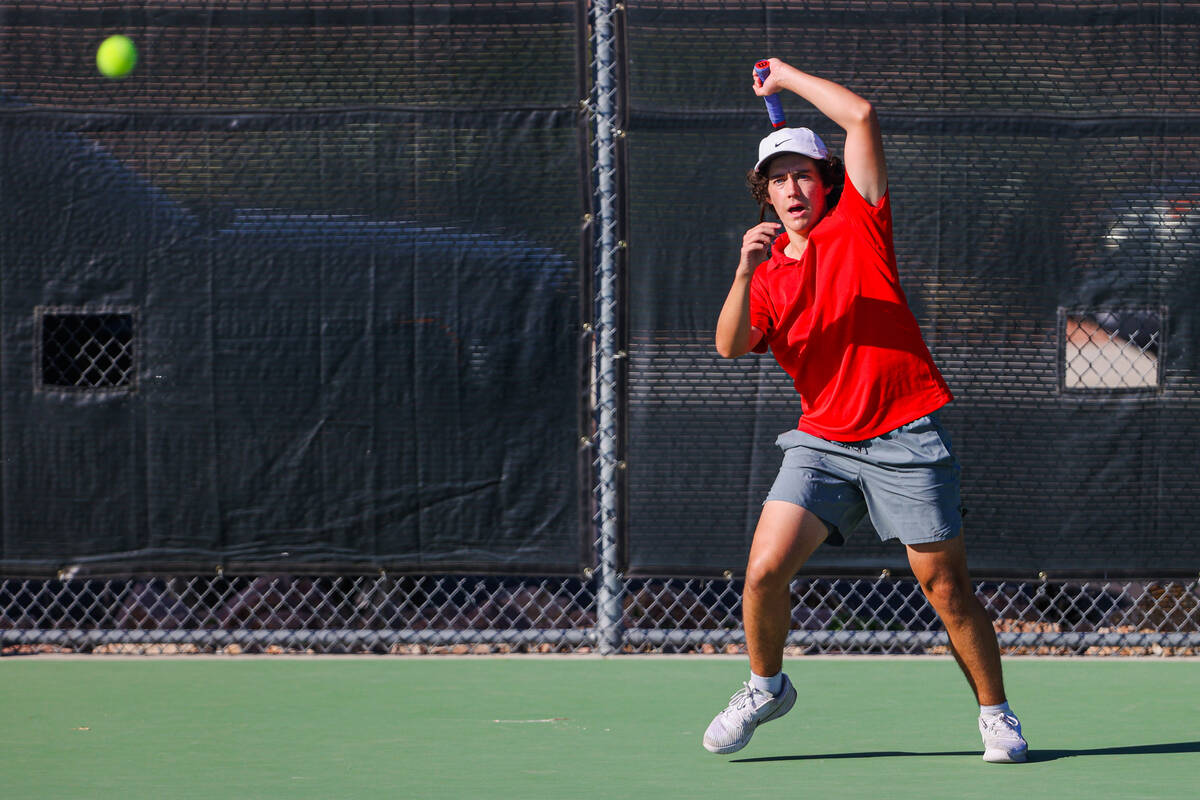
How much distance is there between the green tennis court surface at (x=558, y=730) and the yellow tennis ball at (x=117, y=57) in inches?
82.4

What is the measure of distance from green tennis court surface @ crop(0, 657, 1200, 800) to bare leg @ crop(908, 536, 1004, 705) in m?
0.22

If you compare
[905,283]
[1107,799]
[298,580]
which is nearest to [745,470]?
[905,283]

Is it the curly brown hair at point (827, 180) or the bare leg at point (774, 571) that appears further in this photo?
the curly brown hair at point (827, 180)

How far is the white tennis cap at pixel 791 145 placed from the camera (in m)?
4.11

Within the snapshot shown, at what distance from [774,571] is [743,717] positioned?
389mm

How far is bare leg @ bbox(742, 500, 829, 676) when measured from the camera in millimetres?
4016

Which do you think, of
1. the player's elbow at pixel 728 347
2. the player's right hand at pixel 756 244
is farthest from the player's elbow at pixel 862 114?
the player's elbow at pixel 728 347

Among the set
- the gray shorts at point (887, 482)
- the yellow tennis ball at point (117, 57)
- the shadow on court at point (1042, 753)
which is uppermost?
the yellow tennis ball at point (117, 57)

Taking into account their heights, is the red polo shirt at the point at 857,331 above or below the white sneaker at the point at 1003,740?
above

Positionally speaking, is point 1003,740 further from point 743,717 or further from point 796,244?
point 796,244

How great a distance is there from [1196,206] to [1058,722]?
1959mm

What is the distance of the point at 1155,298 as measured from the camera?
5.50 meters

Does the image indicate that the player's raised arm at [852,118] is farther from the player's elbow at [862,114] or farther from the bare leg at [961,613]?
the bare leg at [961,613]

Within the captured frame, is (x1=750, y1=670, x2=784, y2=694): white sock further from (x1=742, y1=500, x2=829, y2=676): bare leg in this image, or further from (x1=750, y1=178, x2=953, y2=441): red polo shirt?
(x1=750, y1=178, x2=953, y2=441): red polo shirt
